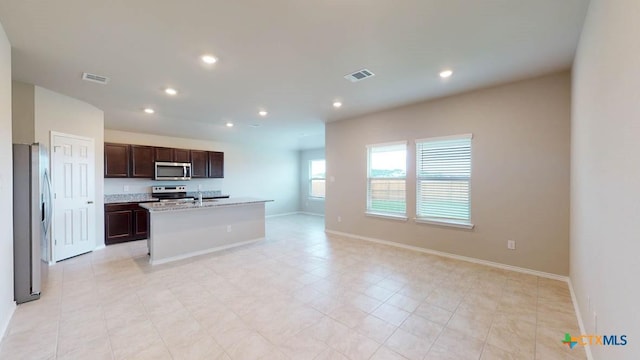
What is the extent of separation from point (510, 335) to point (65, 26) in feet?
15.3

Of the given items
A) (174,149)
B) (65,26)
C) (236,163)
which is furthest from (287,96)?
(236,163)

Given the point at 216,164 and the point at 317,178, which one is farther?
the point at 317,178

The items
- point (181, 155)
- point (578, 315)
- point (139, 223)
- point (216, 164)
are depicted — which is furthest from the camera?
point (216, 164)

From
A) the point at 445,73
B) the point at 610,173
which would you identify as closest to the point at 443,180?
the point at 445,73

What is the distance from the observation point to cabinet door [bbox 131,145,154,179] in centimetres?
555

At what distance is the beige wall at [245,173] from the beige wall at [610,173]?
7420 mm

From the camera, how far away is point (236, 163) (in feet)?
25.5

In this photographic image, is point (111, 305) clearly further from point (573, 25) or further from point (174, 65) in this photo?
point (573, 25)

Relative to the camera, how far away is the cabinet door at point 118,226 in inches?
194

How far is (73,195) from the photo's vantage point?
412cm

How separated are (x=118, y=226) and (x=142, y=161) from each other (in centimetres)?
152

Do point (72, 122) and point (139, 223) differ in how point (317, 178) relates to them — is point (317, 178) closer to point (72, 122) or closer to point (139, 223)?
point (139, 223)

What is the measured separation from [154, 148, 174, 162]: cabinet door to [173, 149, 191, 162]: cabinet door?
0.27 feet

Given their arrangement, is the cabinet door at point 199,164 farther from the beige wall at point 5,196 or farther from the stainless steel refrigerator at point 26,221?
the beige wall at point 5,196
